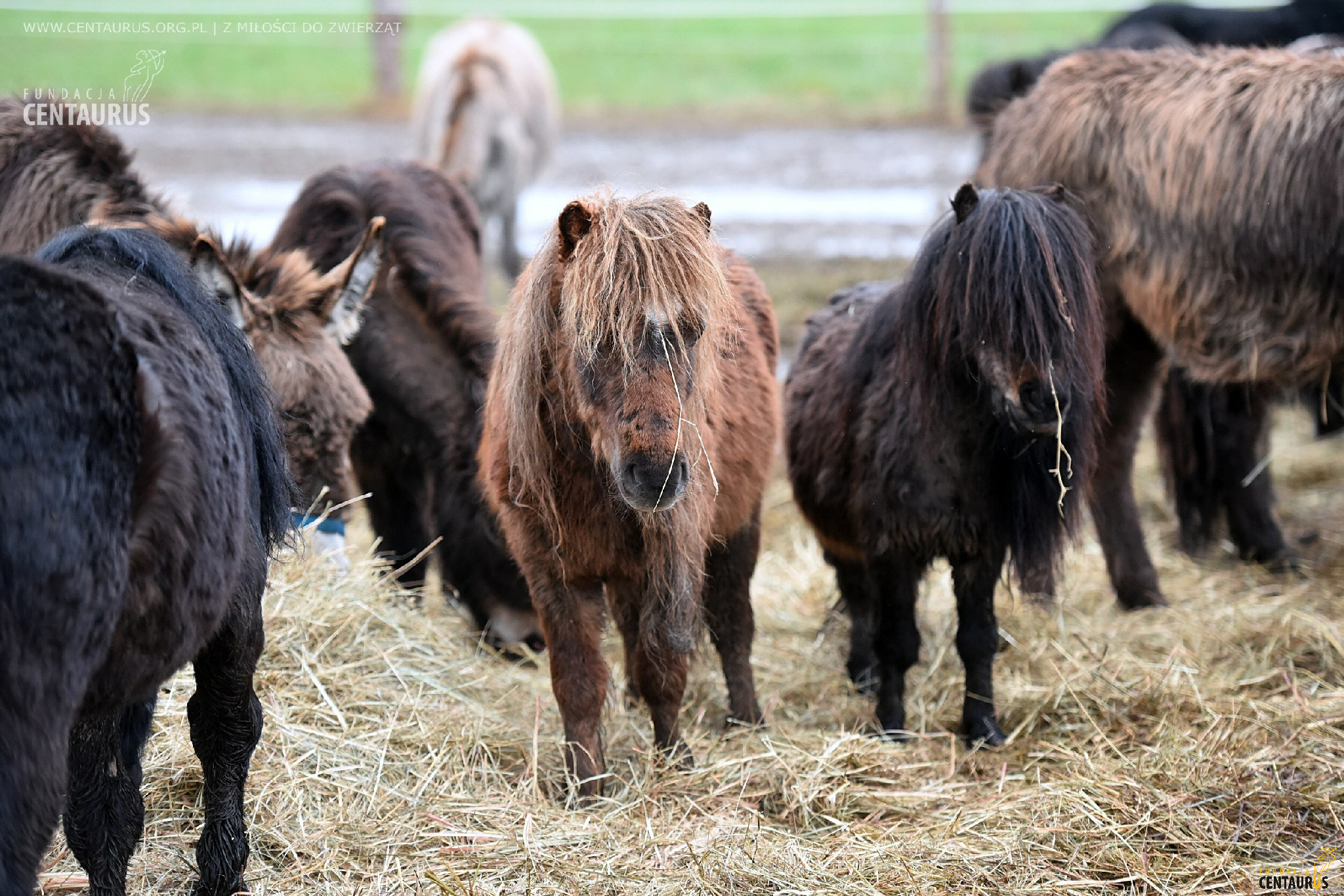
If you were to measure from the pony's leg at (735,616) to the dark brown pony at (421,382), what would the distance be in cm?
87

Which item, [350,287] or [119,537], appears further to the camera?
[350,287]

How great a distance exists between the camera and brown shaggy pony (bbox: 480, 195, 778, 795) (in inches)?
120

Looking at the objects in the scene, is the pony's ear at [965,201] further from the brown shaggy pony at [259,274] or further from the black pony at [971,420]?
the brown shaggy pony at [259,274]

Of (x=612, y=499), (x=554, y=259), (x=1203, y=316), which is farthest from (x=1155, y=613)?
(x=554, y=259)

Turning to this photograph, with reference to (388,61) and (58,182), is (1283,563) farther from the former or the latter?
(388,61)

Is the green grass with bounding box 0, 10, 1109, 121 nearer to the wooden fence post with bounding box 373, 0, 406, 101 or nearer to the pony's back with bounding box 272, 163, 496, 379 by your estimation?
the wooden fence post with bounding box 373, 0, 406, 101

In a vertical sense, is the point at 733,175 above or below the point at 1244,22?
below

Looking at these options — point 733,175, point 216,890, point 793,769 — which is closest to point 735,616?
point 793,769

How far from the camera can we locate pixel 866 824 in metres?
3.50

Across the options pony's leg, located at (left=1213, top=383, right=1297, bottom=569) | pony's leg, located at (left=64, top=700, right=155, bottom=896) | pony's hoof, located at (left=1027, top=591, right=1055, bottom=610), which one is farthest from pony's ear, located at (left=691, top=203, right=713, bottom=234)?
pony's leg, located at (left=1213, top=383, right=1297, bottom=569)

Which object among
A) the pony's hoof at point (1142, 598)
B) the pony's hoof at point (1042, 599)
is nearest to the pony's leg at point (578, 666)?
the pony's hoof at point (1042, 599)

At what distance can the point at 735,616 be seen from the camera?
430 cm

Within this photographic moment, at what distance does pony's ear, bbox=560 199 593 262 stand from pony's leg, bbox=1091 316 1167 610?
3.10 metres

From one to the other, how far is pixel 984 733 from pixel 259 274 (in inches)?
125
